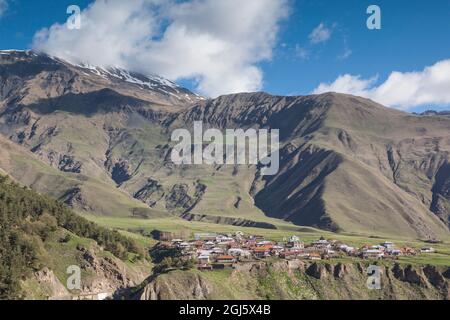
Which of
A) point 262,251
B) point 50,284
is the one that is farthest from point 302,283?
point 50,284

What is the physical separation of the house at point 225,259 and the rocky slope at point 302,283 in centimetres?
987

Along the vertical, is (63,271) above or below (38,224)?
below

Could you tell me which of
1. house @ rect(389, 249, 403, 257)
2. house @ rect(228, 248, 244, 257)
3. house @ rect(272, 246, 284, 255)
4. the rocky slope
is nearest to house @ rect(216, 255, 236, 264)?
house @ rect(228, 248, 244, 257)

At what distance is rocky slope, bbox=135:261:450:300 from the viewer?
109125 millimetres

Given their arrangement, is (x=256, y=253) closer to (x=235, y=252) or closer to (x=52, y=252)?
(x=235, y=252)

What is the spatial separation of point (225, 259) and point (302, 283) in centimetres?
2172

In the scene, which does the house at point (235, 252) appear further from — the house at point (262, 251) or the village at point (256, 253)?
the house at point (262, 251)

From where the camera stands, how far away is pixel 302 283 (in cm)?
12962

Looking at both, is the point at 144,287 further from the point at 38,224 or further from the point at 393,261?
the point at 393,261

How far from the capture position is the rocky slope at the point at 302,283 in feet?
358

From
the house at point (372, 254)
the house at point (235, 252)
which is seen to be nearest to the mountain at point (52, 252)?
the house at point (235, 252)
